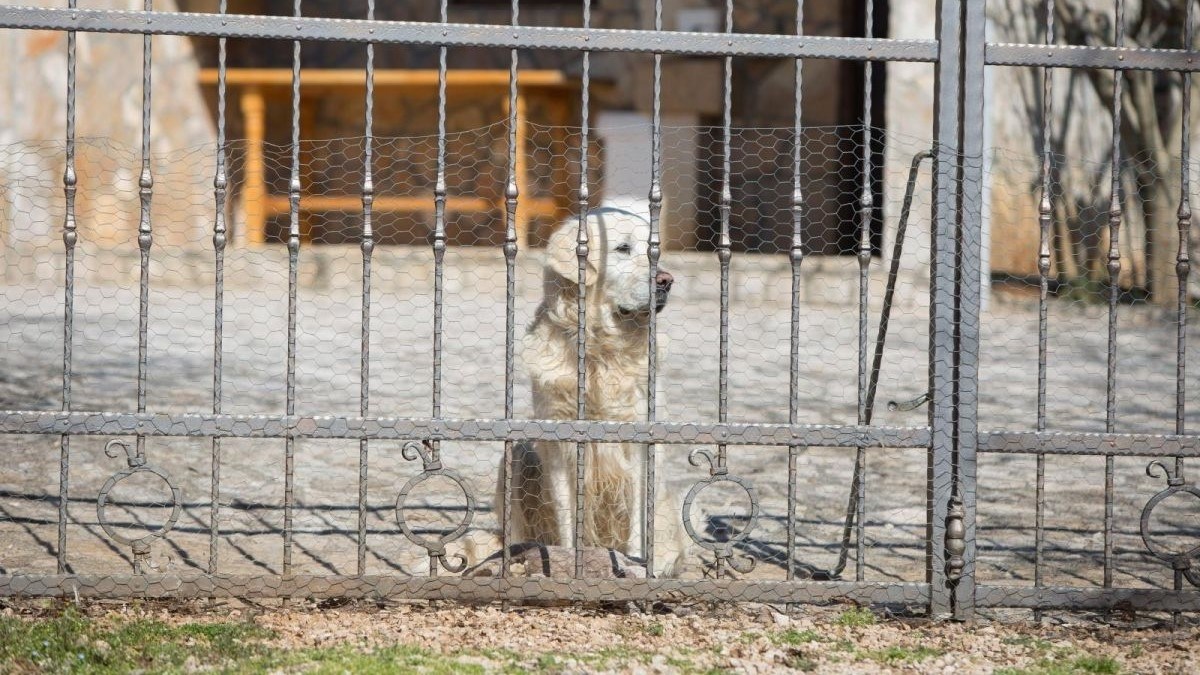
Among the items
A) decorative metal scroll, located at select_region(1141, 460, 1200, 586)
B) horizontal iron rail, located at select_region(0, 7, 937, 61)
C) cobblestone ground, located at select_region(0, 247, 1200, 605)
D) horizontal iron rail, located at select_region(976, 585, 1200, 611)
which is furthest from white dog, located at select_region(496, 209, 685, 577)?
decorative metal scroll, located at select_region(1141, 460, 1200, 586)

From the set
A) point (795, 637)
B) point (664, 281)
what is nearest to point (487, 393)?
point (664, 281)

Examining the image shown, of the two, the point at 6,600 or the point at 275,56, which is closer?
the point at 6,600

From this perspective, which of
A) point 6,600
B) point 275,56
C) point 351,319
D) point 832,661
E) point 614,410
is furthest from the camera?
point 275,56

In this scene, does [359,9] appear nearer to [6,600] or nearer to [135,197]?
[135,197]

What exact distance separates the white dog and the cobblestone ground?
0.51 ft

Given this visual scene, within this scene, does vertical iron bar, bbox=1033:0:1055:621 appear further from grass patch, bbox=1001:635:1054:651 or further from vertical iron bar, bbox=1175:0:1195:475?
vertical iron bar, bbox=1175:0:1195:475

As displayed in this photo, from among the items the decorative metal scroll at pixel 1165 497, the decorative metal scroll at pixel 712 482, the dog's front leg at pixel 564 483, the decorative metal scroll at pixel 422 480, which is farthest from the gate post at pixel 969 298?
the decorative metal scroll at pixel 422 480

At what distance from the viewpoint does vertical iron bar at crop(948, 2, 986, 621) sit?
337cm

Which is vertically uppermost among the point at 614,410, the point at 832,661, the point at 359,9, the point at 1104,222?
the point at 359,9

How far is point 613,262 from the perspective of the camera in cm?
401

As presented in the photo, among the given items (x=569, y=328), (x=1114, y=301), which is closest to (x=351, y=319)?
(x=569, y=328)

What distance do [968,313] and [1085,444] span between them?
Result: 0.45 meters

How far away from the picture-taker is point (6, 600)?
10.8ft

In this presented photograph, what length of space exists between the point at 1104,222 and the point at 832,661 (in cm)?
828
